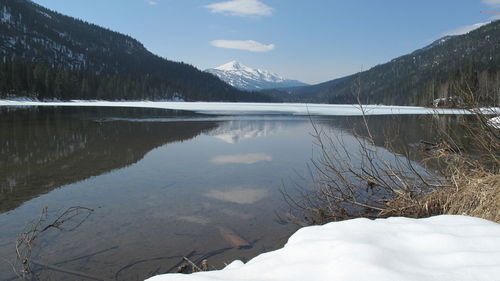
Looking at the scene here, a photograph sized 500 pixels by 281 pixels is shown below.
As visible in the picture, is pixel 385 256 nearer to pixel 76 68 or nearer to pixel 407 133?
pixel 407 133

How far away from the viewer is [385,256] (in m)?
2.55

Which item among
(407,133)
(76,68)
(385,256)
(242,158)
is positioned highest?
(76,68)

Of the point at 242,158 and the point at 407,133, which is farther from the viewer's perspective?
the point at 407,133

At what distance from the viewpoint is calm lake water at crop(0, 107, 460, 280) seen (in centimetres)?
466

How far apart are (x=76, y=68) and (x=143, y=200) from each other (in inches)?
5985

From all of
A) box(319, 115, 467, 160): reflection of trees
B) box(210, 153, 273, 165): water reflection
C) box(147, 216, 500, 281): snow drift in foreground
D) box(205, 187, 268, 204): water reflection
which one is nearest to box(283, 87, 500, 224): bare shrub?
box(319, 115, 467, 160): reflection of trees

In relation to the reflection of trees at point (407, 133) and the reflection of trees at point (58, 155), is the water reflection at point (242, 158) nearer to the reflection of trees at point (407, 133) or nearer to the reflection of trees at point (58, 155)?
the reflection of trees at point (58, 155)

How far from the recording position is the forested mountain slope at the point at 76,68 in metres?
65.7

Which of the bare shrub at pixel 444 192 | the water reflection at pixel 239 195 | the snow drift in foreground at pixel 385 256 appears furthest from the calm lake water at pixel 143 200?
the snow drift in foreground at pixel 385 256

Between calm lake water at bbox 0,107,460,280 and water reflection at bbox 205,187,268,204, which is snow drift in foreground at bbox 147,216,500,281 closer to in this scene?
calm lake water at bbox 0,107,460,280

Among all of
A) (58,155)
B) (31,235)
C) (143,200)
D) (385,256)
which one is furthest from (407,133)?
(31,235)

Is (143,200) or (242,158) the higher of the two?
(242,158)

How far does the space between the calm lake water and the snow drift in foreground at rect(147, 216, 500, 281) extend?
1.84 meters

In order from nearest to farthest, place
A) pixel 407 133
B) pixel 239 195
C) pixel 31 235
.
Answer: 1. pixel 31 235
2. pixel 239 195
3. pixel 407 133
